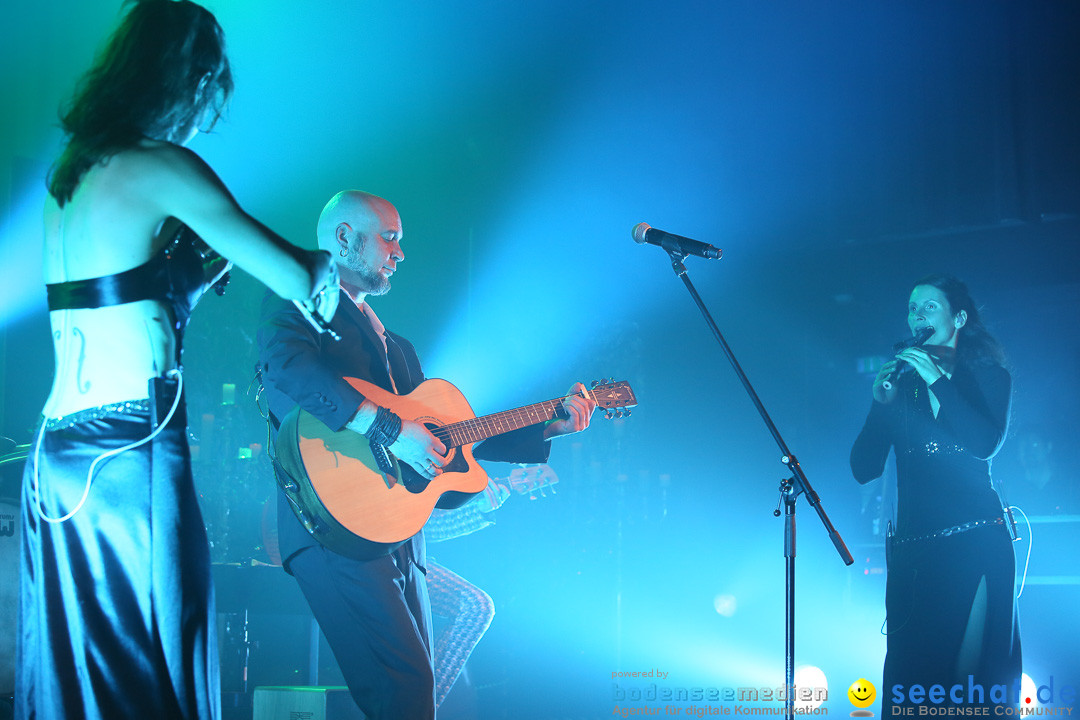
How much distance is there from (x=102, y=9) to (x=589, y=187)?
142 inches

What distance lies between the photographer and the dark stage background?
543cm

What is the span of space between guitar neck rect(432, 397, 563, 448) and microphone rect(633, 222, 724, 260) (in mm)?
828

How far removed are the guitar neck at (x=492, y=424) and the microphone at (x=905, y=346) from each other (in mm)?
1725

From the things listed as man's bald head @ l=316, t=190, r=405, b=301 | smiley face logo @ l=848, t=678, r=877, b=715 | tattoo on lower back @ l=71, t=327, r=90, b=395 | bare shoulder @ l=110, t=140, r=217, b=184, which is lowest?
smiley face logo @ l=848, t=678, r=877, b=715

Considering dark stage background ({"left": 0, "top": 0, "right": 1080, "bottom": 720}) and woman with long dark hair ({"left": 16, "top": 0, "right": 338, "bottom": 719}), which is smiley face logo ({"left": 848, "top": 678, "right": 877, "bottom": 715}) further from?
woman with long dark hair ({"left": 16, "top": 0, "right": 338, "bottom": 719})

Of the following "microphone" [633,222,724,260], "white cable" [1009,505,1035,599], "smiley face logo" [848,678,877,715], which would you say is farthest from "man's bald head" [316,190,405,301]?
"white cable" [1009,505,1035,599]

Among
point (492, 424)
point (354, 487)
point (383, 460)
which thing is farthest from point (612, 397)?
point (354, 487)

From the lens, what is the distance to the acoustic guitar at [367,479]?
274cm

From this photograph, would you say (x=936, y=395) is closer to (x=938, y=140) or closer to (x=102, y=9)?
(x=938, y=140)

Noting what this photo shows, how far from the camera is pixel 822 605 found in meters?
6.38

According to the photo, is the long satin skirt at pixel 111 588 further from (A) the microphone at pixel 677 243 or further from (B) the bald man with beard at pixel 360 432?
(A) the microphone at pixel 677 243

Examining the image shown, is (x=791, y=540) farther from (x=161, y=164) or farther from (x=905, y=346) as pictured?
(x=161, y=164)

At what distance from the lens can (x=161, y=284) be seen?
5.79ft

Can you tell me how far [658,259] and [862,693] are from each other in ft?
12.1
